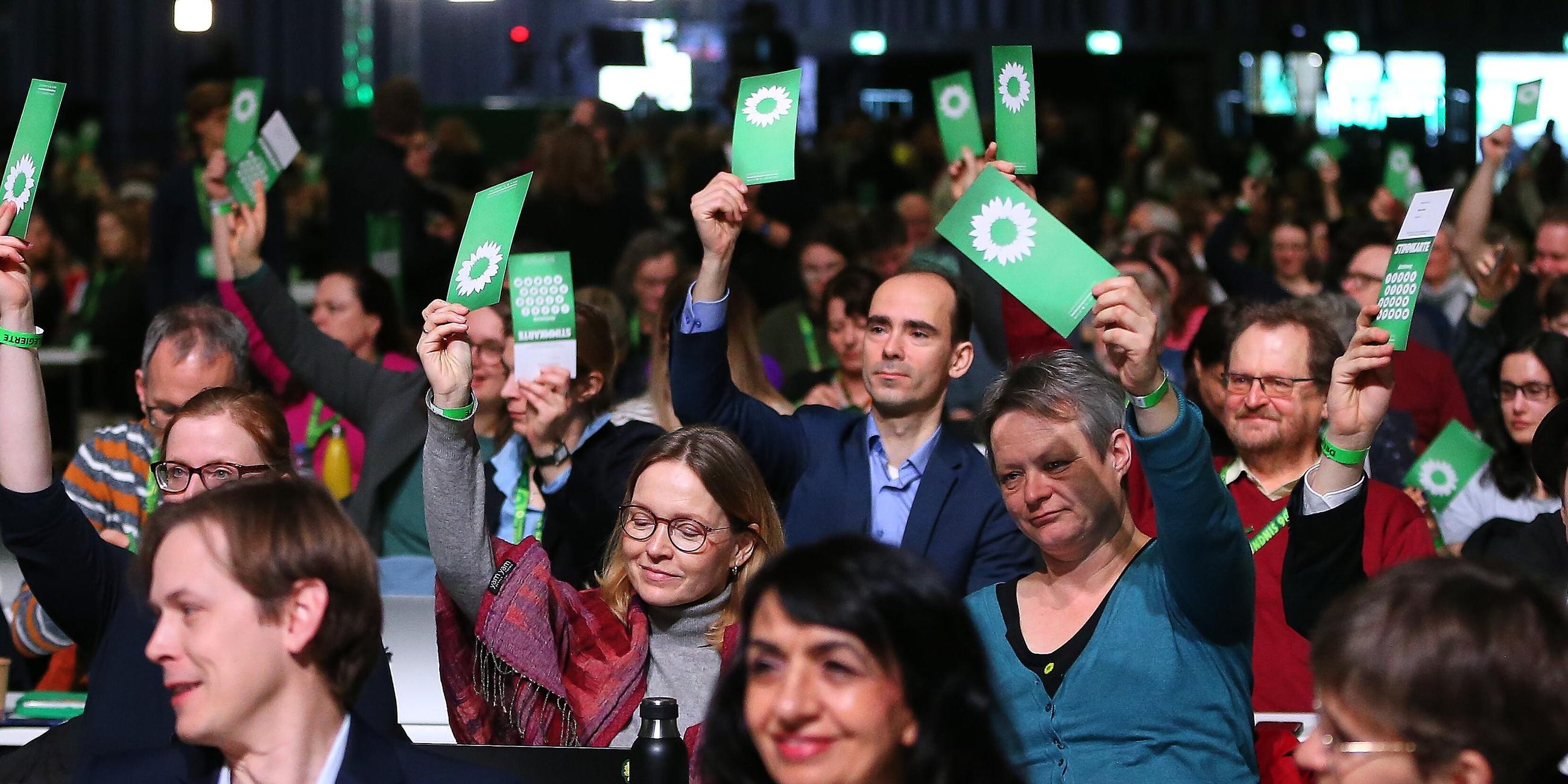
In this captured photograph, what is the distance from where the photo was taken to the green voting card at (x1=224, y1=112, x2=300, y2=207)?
467cm

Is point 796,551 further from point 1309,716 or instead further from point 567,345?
point 567,345

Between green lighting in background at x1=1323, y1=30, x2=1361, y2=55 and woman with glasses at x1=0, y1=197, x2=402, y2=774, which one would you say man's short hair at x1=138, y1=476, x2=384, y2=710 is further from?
green lighting in background at x1=1323, y1=30, x2=1361, y2=55

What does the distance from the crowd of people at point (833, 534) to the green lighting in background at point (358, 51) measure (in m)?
10.7

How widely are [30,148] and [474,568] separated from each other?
117cm

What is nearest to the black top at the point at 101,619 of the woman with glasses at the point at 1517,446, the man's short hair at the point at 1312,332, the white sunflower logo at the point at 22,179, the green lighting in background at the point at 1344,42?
the white sunflower logo at the point at 22,179

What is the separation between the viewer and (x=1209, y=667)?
247 centimetres

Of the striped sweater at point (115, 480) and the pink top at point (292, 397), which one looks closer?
the striped sweater at point (115, 480)

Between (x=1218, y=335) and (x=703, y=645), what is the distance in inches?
70.4

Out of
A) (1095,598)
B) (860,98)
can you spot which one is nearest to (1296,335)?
(1095,598)

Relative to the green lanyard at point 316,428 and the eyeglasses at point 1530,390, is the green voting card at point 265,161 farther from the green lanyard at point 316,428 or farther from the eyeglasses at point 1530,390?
the eyeglasses at point 1530,390

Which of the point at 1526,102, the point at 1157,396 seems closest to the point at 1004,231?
the point at 1157,396

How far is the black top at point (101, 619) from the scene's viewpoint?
2.50 m

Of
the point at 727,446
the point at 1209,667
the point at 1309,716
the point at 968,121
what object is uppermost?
the point at 968,121

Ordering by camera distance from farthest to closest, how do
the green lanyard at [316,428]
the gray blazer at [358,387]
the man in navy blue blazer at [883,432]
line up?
1. the green lanyard at [316,428]
2. the gray blazer at [358,387]
3. the man in navy blue blazer at [883,432]
